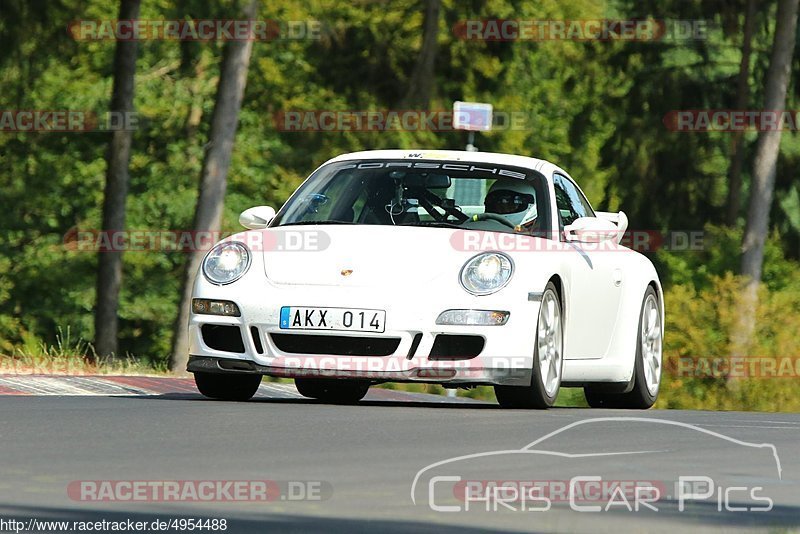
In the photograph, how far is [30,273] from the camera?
152ft

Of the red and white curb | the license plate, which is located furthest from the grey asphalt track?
the red and white curb

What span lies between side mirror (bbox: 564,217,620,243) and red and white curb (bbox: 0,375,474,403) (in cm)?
217

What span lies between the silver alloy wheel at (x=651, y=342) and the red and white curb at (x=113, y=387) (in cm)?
148

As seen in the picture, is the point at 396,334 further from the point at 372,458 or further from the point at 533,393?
the point at 372,458

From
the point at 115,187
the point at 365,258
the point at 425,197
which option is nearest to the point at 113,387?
the point at 425,197

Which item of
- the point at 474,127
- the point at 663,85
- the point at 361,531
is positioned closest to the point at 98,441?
the point at 361,531

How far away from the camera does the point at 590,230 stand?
12.5m

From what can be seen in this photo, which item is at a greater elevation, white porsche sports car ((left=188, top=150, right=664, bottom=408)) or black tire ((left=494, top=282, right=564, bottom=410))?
white porsche sports car ((left=188, top=150, right=664, bottom=408))

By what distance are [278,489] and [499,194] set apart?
5.90 m

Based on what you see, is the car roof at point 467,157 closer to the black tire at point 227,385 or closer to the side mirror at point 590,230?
the side mirror at point 590,230

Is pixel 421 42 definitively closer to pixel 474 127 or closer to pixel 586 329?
pixel 474 127

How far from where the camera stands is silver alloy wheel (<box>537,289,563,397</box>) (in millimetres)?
11734

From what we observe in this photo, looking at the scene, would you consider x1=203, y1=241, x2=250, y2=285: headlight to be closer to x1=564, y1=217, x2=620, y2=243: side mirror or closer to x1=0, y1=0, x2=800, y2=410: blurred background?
x1=564, y1=217, x2=620, y2=243: side mirror

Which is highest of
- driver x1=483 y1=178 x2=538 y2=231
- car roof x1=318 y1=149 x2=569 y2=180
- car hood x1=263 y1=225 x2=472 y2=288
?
car roof x1=318 y1=149 x2=569 y2=180
